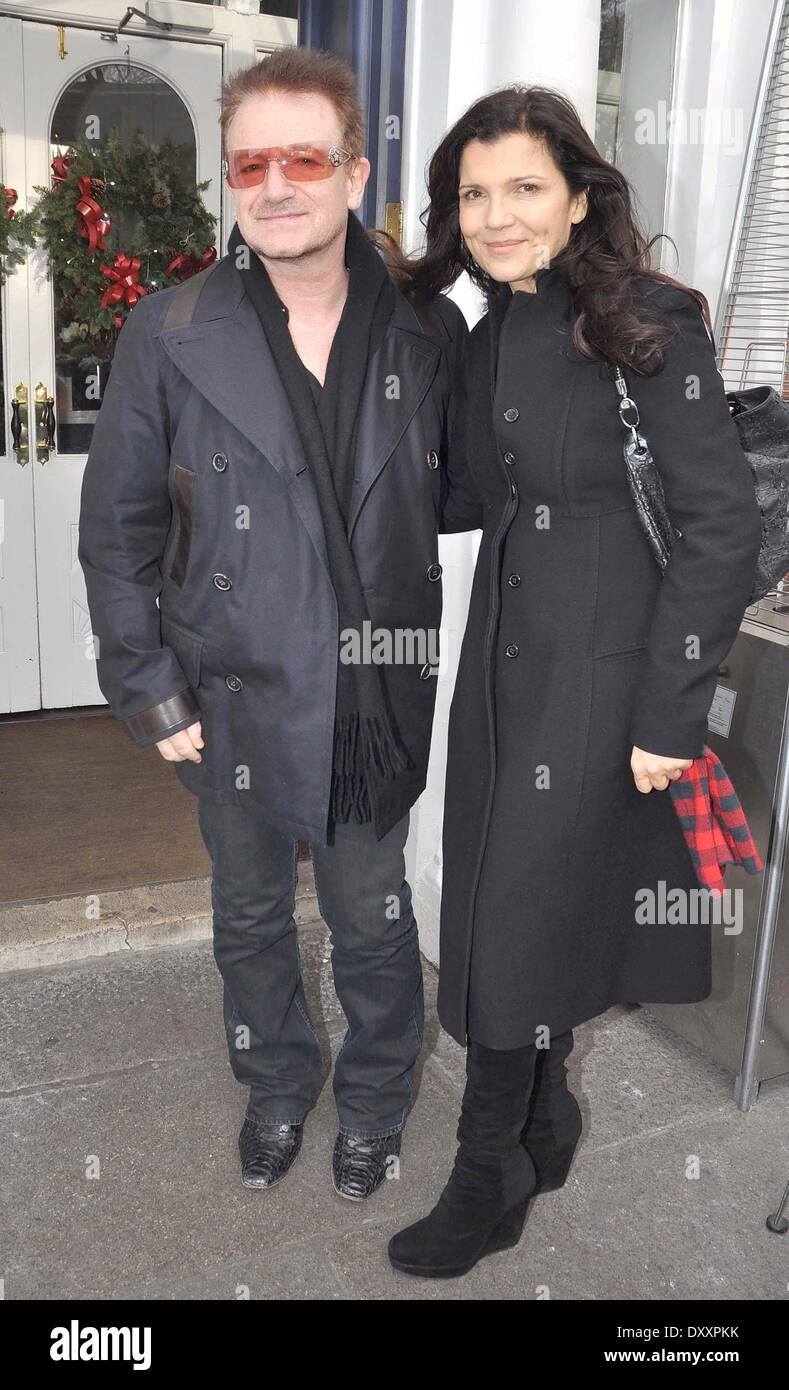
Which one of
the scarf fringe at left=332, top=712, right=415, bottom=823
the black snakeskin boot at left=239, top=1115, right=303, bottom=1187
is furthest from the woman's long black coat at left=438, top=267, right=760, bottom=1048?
the black snakeskin boot at left=239, top=1115, right=303, bottom=1187

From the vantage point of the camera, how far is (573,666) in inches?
72.8

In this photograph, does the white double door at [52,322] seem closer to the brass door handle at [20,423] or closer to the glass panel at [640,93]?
the brass door handle at [20,423]

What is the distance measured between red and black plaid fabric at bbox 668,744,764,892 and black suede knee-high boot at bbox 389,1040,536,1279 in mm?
411

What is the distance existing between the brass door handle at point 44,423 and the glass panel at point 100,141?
7 centimetres

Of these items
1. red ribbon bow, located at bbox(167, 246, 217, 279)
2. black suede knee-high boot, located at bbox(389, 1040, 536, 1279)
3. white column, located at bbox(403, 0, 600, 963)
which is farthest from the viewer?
red ribbon bow, located at bbox(167, 246, 217, 279)

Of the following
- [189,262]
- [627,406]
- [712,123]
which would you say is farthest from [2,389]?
[627,406]

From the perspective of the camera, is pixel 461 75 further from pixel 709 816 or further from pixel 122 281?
pixel 122 281

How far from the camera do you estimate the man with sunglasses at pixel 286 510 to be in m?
1.94

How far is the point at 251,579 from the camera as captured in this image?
2.01 meters

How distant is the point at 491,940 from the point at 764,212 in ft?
6.28

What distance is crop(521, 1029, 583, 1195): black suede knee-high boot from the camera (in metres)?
2.20

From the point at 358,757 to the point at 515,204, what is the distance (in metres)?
0.90

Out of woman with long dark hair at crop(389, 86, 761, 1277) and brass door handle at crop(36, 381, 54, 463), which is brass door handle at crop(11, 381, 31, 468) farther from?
woman with long dark hair at crop(389, 86, 761, 1277)
